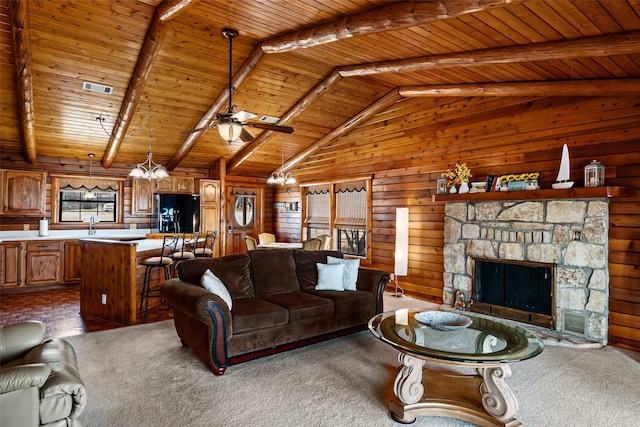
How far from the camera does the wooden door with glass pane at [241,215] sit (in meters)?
9.17

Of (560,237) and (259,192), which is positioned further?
(259,192)

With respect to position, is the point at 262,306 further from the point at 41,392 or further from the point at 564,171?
the point at 564,171

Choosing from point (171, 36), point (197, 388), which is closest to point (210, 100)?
point (171, 36)

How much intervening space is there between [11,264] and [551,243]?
843 cm

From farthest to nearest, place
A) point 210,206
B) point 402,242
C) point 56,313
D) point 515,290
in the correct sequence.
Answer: point 210,206 < point 402,242 < point 56,313 < point 515,290

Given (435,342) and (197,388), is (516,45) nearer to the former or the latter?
(435,342)

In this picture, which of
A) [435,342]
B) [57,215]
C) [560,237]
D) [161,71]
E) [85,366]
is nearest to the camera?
[435,342]

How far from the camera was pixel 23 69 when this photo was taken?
178 inches

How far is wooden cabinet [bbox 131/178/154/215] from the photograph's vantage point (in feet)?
26.0

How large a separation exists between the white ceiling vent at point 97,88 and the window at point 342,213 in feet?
14.6

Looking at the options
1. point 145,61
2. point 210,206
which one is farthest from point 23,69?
point 210,206

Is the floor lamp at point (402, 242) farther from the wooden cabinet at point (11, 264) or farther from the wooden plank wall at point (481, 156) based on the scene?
the wooden cabinet at point (11, 264)

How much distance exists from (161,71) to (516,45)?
14.6 ft

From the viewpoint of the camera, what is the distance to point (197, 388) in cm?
299
